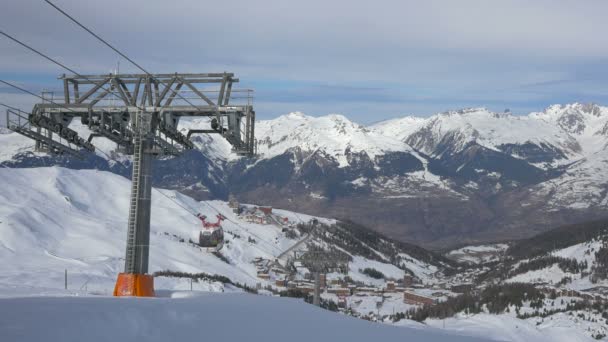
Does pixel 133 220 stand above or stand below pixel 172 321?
above

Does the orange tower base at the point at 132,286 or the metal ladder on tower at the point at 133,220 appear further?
the metal ladder on tower at the point at 133,220

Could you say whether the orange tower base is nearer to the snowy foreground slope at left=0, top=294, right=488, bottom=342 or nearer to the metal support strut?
the metal support strut

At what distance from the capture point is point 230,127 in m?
40.2

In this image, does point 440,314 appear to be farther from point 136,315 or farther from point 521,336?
point 136,315

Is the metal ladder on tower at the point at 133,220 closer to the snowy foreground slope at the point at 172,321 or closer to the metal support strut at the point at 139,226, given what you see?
the metal support strut at the point at 139,226

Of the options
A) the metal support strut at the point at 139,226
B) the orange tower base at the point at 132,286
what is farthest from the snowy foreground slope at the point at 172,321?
the metal support strut at the point at 139,226

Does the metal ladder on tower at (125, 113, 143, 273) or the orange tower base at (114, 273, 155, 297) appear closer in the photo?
the orange tower base at (114, 273, 155, 297)

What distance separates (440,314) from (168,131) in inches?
6178

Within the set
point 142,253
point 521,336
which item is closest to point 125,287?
point 142,253

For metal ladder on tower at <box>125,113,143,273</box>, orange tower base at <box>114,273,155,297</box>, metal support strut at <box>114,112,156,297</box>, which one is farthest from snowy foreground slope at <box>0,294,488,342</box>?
metal ladder on tower at <box>125,113,143,273</box>

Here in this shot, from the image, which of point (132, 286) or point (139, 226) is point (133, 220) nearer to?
point (139, 226)

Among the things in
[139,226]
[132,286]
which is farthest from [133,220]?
[132,286]

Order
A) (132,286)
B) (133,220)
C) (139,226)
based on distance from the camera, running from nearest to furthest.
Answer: (132,286) → (133,220) → (139,226)

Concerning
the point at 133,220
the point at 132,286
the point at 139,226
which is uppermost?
the point at 133,220
